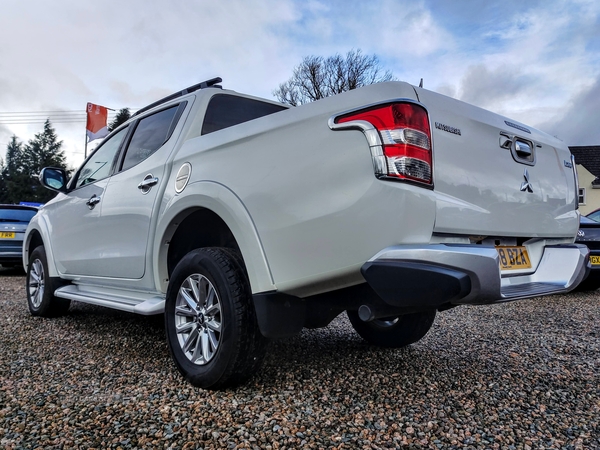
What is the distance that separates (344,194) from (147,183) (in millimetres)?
1678

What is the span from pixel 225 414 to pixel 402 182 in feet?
4.32

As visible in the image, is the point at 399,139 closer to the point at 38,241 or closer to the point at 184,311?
the point at 184,311

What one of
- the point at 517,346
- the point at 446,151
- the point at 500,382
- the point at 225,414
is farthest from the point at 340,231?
the point at 517,346

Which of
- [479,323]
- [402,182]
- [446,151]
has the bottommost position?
[479,323]

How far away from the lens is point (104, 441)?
1949 mm

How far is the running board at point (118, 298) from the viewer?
2.92m

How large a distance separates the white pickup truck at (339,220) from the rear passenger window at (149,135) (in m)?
0.12

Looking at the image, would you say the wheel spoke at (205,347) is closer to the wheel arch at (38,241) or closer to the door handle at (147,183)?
the door handle at (147,183)

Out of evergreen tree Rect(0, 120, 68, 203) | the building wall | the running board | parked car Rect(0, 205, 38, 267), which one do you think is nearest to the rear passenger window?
the running board

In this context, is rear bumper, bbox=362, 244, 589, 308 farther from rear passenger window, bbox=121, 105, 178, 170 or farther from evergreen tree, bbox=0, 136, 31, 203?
evergreen tree, bbox=0, 136, 31, 203

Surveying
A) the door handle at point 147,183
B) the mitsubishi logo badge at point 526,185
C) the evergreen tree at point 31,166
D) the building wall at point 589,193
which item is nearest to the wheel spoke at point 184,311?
the door handle at point 147,183

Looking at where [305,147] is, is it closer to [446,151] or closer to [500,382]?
[446,151]

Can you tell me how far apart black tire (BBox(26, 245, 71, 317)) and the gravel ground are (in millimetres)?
570

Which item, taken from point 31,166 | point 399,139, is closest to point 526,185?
point 399,139
